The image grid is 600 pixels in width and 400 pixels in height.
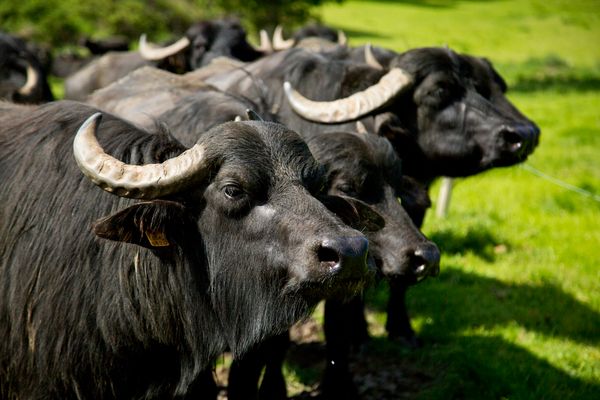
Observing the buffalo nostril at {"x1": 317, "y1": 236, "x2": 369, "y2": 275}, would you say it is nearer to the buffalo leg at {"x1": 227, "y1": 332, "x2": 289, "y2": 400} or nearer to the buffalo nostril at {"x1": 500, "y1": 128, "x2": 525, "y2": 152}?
the buffalo leg at {"x1": 227, "y1": 332, "x2": 289, "y2": 400}

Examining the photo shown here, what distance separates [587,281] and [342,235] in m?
4.87

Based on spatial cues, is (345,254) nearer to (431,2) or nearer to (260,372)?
(260,372)

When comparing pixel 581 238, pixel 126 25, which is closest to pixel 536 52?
pixel 126 25

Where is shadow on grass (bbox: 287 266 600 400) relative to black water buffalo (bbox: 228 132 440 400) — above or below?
below

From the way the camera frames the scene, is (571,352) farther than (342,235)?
Yes

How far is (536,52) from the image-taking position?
29.5 meters

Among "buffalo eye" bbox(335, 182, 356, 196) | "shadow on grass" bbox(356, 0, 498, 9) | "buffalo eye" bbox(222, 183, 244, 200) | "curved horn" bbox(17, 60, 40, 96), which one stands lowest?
"shadow on grass" bbox(356, 0, 498, 9)

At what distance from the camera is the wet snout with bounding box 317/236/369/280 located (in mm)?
2854

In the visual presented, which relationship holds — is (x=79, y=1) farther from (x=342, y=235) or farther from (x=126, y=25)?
(x=342, y=235)

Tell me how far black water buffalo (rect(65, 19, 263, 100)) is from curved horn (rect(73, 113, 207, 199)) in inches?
262

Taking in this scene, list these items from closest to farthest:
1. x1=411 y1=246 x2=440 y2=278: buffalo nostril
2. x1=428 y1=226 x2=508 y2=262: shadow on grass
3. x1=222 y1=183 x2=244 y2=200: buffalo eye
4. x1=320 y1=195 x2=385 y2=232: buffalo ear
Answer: x1=222 y1=183 x2=244 y2=200: buffalo eye
x1=320 y1=195 x2=385 y2=232: buffalo ear
x1=411 y1=246 x2=440 y2=278: buffalo nostril
x1=428 y1=226 x2=508 y2=262: shadow on grass

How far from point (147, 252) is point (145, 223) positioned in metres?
0.32

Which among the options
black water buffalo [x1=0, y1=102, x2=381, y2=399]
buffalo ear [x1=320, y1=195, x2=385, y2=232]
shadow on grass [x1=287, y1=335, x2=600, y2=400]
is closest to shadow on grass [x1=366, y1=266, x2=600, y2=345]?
shadow on grass [x1=287, y1=335, x2=600, y2=400]

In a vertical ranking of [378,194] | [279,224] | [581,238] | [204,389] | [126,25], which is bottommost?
[126,25]
